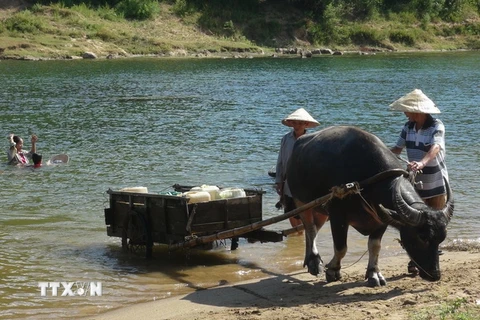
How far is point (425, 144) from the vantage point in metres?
9.15

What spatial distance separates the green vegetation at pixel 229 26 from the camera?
62.0 metres

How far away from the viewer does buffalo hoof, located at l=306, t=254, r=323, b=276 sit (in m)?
9.45

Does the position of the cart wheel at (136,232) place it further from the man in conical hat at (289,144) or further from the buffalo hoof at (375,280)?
the buffalo hoof at (375,280)

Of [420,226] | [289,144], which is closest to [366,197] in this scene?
[420,226]

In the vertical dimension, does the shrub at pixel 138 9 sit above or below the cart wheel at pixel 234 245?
above

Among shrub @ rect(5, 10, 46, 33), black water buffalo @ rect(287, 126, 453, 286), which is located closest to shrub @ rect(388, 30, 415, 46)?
shrub @ rect(5, 10, 46, 33)

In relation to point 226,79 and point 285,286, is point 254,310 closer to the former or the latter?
point 285,286

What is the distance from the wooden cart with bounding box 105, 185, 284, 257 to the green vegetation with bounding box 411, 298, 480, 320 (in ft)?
10.4

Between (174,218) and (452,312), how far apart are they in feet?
13.6

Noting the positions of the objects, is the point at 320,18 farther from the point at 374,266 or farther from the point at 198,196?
the point at 374,266

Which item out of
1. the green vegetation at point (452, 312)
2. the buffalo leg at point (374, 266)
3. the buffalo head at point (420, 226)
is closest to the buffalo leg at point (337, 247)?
the buffalo leg at point (374, 266)

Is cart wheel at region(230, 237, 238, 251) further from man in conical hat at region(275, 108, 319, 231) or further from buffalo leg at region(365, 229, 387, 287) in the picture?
buffalo leg at region(365, 229, 387, 287)

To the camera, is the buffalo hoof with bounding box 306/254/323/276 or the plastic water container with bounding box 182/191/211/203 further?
the plastic water container with bounding box 182/191/211/203

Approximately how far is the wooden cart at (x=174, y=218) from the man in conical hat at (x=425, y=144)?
1993 mm
